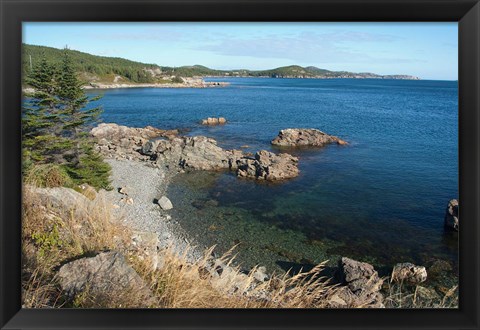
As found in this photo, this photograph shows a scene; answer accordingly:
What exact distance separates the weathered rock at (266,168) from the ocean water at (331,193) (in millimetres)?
369

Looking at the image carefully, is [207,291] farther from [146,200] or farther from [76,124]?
[146,200]

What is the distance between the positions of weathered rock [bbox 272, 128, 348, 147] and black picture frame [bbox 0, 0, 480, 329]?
16.3 m

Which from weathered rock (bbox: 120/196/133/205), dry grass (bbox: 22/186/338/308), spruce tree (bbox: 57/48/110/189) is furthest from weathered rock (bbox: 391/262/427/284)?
spruce tree (bbox: 57/48/110/189)

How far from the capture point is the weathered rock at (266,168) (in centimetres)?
1288

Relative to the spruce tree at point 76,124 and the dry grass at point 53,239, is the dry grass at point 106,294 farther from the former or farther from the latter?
the spruce tree at point 76,124

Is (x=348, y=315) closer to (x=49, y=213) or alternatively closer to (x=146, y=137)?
(x=49, y=213)

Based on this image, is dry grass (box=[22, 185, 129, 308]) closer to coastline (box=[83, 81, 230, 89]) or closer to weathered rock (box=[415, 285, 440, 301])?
weathered rock (box=[415, 285, 440, 301])

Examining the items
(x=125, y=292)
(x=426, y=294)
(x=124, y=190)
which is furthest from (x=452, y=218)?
(x=125, y=292)

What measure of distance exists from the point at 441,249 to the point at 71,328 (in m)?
9.12

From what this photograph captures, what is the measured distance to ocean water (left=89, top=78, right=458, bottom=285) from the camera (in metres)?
8.41

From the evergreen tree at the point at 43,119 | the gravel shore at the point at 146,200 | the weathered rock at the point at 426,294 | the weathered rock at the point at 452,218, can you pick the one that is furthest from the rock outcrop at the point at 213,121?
the weathered rock at the point at 426,294

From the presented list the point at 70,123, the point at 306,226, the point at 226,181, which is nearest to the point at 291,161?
the point at 226,181

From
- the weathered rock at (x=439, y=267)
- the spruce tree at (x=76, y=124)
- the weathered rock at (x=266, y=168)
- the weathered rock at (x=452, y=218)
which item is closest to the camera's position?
the weathered rock at (x=439, y=267)

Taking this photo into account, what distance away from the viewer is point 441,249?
8672 millimetres
